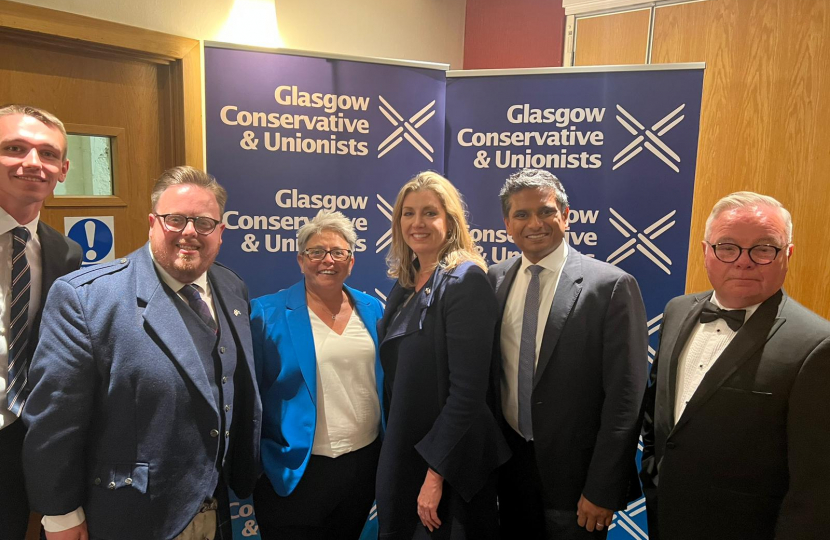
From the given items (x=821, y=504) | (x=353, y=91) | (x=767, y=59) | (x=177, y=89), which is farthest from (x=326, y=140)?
(x=767, y=59)

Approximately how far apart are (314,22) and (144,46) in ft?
3.40

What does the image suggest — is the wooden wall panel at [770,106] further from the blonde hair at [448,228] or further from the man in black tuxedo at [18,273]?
the man in black tuxedo at [18,273]

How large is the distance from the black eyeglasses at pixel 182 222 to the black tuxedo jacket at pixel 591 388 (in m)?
1.19

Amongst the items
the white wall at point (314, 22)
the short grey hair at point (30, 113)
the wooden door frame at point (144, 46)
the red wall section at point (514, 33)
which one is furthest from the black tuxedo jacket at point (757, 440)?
the red wall section at point (514, 33)

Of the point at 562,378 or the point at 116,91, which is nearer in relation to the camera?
the point at 562,378

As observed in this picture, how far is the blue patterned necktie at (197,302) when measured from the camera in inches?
68.1

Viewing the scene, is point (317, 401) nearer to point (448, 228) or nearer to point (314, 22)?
point (448, 228)

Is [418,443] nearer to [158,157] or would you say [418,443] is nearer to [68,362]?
[68,362]

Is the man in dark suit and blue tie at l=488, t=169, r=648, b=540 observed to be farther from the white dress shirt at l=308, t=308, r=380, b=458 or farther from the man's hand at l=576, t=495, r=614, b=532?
the white dress shirt at l=308, t=308, r=380, b=458

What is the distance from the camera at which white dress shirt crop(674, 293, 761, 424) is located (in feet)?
5.36

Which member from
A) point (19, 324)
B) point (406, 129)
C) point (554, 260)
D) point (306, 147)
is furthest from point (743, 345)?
point (19, 324)

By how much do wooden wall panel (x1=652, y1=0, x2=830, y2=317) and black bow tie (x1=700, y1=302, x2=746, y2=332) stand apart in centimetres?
217

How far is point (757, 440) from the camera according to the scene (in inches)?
59.6

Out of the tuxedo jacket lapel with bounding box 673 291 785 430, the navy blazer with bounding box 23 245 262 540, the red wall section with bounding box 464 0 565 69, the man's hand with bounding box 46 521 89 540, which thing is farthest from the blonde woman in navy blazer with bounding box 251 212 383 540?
the red wall section with bounding box 464 0 565 69
